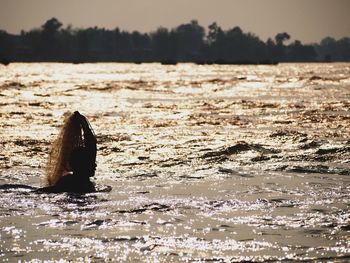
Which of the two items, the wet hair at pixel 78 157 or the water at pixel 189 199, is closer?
the water at pixel 189 199

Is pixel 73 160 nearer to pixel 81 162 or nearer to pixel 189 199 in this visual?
pixel 81 162

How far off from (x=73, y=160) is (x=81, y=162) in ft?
0.66

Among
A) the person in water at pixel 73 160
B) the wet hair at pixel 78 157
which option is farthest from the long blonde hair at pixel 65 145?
the wet hair at pixel 78 157

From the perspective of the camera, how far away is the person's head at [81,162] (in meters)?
15.8

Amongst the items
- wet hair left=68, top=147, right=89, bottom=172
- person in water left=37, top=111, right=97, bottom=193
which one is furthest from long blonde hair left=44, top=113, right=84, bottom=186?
wet hair left=68, top=147, right=89, bottom=172

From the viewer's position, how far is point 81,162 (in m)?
15.9

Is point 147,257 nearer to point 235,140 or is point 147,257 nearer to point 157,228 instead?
point 157,228

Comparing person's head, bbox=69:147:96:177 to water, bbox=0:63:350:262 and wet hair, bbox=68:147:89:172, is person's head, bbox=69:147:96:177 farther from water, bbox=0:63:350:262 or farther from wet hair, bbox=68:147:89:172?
water, bbox=0:63:350:262

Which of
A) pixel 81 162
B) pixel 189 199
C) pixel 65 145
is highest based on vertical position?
pixel 65 145

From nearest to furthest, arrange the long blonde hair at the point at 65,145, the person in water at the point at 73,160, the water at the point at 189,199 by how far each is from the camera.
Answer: the water at the point at 189,199, the person in water at the point at 73,160, the long blonde hair at the point at 65,145

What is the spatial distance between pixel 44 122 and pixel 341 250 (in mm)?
23621

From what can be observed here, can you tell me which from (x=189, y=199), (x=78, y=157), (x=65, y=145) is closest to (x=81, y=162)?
(x=78, y=157)

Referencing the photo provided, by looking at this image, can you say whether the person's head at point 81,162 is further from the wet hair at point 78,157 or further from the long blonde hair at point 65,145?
the long blonde hair at point 65,145

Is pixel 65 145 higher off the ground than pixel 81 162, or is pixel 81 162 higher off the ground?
pixel 65 145
